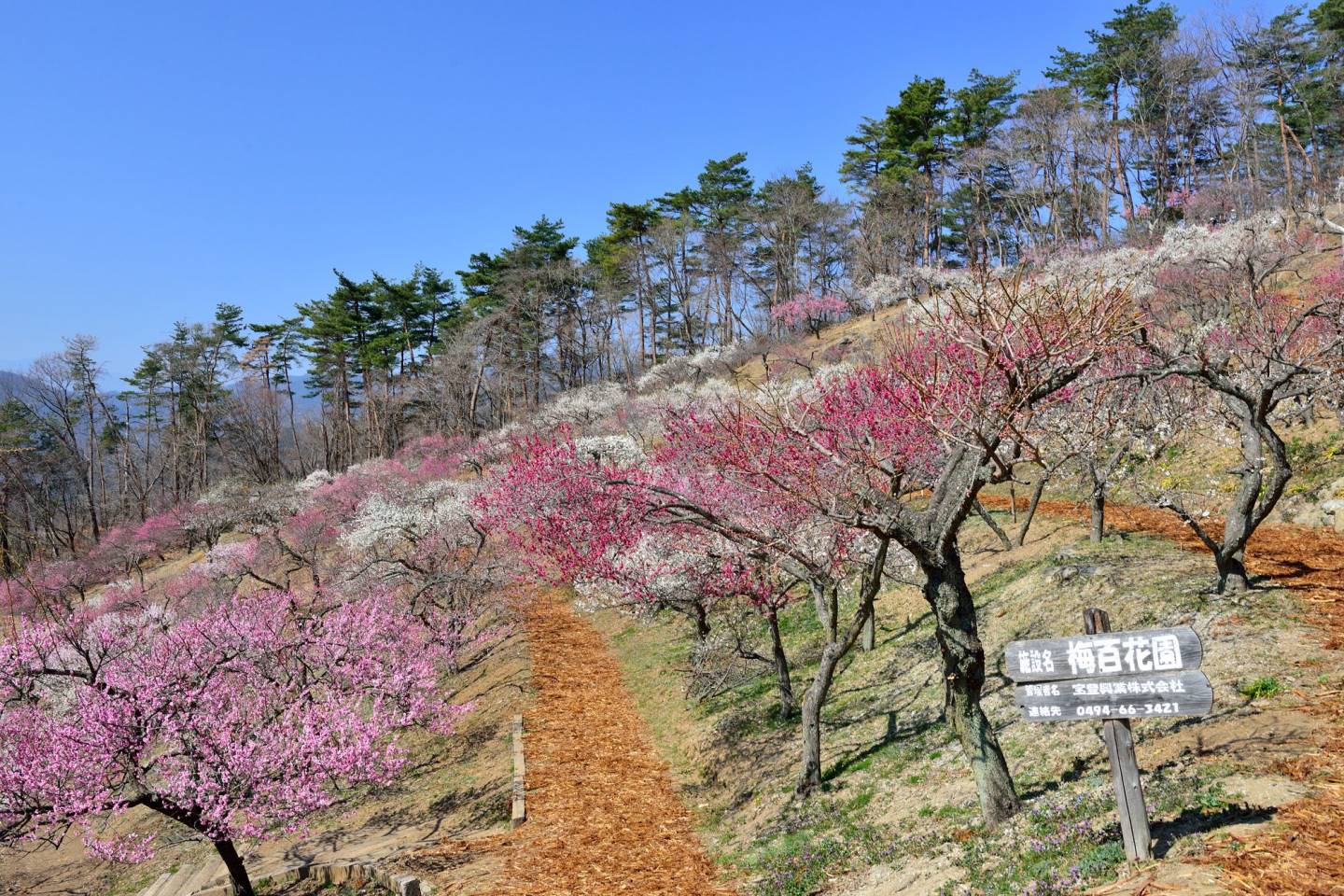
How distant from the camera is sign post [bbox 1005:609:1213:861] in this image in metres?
5.04

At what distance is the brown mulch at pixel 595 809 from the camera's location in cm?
929

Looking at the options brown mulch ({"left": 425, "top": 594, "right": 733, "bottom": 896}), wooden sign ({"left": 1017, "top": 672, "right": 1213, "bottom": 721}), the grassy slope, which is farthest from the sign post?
brown mulch ({"left": 425, "top": 594, "right": 733, "bottom": 896})

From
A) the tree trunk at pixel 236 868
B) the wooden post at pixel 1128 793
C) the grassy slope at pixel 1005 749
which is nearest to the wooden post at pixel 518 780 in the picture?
the grassy slope at pixel 1005 749

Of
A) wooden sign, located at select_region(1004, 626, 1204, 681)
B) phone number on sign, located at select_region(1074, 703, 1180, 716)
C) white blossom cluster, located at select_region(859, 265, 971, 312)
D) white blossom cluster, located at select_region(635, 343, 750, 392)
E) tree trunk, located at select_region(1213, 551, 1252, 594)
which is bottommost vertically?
tree trunk, located at select_region(1213, 551, 1252, 594)

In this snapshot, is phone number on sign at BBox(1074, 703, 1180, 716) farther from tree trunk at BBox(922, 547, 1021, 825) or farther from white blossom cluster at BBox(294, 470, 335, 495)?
white blossom cluster at BBox(294, 470, 335, 495)

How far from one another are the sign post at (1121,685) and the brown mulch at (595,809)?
4948mm

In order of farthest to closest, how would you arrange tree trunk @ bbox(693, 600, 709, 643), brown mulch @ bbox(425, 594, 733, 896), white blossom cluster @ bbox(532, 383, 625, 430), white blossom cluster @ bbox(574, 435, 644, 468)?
white blossom cluster @ bbox(532, 383, 625, 430) < white blossom cluster @ bbox(574, 435, 644, 468) < tree trunk @ bbox(693, 600, 709, 643) < brown mulch @ bbox(425, 594, 733, 896)

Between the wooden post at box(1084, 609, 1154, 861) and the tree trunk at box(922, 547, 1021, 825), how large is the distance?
1.50m

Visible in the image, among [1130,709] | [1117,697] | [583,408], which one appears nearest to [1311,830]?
[1130,709]

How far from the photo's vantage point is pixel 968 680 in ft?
22.2

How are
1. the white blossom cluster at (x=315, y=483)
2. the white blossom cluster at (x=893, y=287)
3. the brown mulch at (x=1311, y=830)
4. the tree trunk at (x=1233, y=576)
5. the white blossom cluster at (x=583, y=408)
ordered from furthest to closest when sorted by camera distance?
1. the white blossom cluster at (x=893, y=287)
2. the white blossom cluster at (x=315, y=483)
3. the white blossom cluster at (x=583, y=408)
4. the tree trunk at (x=1233, y=576)
5. the brown mulch at (x=1311, y=830)

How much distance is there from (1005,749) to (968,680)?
2.72 meters

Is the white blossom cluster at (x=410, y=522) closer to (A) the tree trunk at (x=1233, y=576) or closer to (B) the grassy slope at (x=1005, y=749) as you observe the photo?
(B) the grassy slope at (x=1005, y=749)

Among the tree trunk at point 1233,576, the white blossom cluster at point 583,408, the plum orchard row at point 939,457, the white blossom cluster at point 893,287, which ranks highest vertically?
the white blossom cluster at point 893,287
